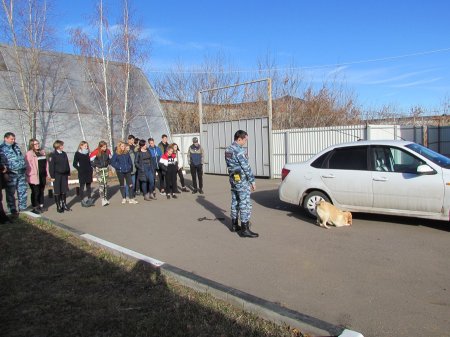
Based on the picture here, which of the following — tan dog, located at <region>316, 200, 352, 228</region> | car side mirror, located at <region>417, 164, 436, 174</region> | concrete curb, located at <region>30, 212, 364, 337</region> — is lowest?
concrete curb, located at <region>30, 212, 364, 337</region>

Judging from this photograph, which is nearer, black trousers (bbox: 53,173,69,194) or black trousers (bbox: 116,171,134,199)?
black trousers (bbox: 53,173,69,194)

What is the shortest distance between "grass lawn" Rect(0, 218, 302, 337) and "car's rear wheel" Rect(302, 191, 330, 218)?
4.04 meters

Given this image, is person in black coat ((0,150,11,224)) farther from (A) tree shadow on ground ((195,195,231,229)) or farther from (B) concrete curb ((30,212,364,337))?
(B) concrete curb ((30,212,364,337))

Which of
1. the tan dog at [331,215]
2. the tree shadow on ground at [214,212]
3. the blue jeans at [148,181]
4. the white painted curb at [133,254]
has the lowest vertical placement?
the tree shadow on ground at [214,212]

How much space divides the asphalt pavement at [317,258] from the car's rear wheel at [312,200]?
20 cm

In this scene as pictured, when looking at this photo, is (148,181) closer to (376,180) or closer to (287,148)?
(287,148)

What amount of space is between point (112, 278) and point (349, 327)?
2.91 meters

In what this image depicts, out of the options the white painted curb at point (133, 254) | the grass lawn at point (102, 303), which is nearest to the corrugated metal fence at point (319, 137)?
the white painted curb at point (133, 254)

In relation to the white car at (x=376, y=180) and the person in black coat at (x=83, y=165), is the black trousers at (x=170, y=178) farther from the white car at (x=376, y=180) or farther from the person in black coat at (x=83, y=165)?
the white car at (x=376, y=180)

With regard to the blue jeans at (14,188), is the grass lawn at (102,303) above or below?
below

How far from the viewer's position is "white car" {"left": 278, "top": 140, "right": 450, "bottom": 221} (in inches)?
259

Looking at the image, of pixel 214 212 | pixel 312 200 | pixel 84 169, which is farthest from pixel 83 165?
pixel 312 200

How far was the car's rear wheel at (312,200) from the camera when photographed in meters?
7.94

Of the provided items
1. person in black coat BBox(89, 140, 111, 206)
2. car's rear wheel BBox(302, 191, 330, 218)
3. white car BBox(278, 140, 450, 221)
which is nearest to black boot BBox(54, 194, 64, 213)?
person in black coat BBox(89, 140, 111, 206)
